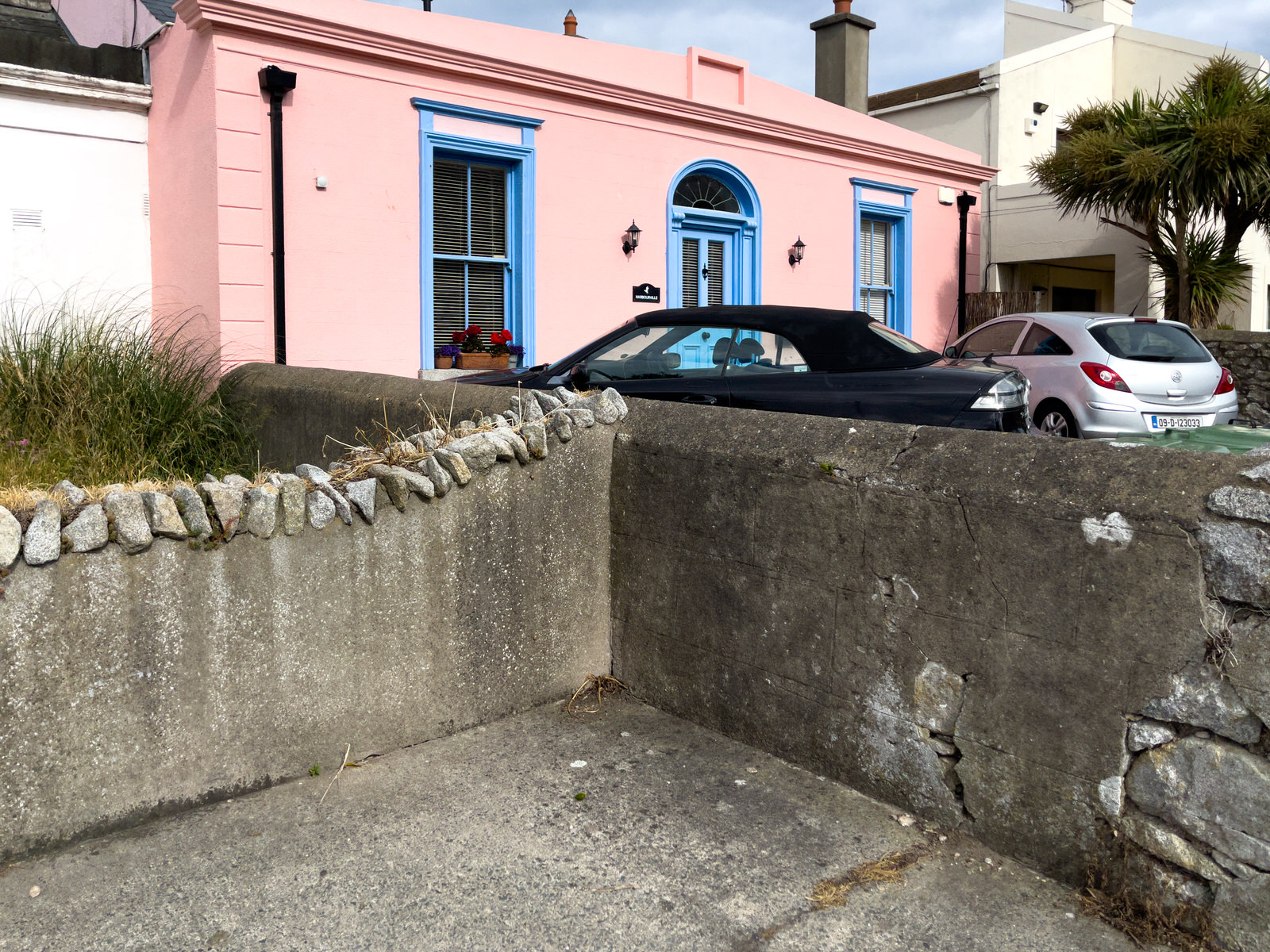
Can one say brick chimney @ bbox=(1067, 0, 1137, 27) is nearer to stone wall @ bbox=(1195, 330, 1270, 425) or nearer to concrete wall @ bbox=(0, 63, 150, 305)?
stone wall @ bbox=(1195, 330, 1270, 425)

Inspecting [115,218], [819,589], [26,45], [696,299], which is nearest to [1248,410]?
[696,299]

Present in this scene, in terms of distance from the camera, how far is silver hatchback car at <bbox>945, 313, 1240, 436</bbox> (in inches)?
391

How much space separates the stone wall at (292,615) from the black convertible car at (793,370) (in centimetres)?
212

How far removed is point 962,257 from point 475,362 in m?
8.55

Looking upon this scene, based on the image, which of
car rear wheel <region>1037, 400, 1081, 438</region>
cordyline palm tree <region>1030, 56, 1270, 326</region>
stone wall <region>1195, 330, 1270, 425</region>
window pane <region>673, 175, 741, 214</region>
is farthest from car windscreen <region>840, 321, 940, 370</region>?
cordyline palm tree <region>1030, 56, 1270, 326</region>

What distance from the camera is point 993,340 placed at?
39.0ft

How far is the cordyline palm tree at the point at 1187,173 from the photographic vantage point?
14.1 metres

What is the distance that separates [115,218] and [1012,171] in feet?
54.1

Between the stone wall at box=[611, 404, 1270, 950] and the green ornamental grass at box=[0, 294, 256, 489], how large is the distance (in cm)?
318

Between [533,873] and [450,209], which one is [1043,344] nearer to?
[450,209]

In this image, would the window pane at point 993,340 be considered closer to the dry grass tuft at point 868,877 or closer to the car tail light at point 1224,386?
the car tail light at point 1224,386

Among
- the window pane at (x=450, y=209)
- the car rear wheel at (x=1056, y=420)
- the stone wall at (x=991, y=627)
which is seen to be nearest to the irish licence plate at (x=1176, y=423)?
the car rear wheel at (x=1056, y=420)

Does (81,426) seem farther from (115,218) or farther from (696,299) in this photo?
(696,299)

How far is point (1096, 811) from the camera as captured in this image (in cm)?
291
